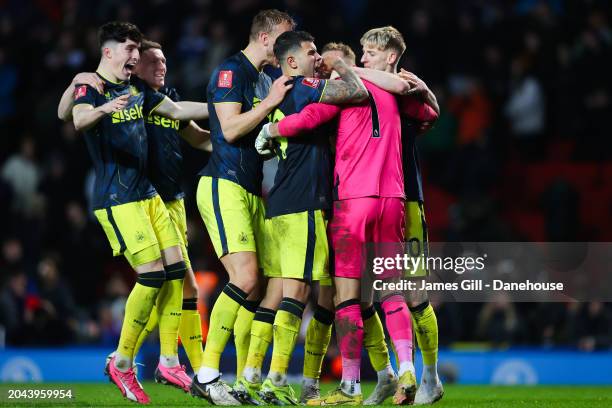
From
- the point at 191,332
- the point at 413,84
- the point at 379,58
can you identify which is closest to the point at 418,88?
the point at 413,84

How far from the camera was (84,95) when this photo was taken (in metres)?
8.92

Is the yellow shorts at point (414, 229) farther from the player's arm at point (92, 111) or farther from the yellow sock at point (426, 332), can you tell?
the player's arm at point (92, 111)

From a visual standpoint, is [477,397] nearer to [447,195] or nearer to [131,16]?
[447,195]

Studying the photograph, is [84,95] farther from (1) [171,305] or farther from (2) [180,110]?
(1) [171,305]

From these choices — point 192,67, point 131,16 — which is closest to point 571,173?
point 192,67

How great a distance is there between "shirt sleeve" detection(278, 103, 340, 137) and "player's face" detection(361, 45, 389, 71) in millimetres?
595

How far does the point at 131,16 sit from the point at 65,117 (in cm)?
901

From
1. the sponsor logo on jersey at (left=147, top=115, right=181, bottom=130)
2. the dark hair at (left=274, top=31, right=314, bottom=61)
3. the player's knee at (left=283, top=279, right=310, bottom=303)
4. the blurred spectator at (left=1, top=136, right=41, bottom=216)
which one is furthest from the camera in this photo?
the blurred spectator at (left=1, top=136, right=41, bottom=216)

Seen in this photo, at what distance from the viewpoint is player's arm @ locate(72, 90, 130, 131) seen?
28.2ft

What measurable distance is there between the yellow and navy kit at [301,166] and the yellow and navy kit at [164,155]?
1504mm

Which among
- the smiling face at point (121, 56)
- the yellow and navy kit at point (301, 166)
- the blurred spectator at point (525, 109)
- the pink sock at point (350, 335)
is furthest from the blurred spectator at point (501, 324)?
the smiling face at point (121, 56)

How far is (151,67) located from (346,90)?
2.12 metres

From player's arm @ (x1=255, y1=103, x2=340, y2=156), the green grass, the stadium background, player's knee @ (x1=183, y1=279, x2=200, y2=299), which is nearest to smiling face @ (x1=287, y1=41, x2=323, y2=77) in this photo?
player's arm @ (x1=255, y1=103, x2=340, y2=156)

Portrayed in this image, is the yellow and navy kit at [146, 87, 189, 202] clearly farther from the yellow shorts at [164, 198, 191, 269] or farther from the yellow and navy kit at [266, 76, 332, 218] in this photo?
the yellow and navy kit at [266, 76, 332, 218]
